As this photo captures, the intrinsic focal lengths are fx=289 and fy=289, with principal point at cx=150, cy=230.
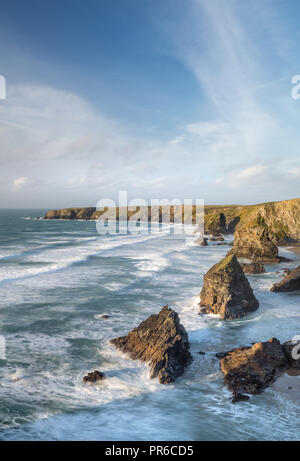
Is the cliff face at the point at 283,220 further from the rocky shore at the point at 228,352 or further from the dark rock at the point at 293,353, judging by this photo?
the dark rock at the point at 293,353

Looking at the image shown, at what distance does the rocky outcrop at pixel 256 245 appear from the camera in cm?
4121

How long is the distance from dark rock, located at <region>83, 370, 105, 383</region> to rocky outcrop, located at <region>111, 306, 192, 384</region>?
200 centimetres

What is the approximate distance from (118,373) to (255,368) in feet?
18.9

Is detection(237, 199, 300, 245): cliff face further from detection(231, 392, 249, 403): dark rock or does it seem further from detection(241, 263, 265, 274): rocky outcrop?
detection(231, 392, 249, 403): dark rock

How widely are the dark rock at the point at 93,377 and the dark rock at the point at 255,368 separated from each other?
5.23 metres

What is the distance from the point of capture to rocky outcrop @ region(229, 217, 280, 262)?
135 feet

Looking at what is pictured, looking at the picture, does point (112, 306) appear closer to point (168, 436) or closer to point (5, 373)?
point (5, 373)

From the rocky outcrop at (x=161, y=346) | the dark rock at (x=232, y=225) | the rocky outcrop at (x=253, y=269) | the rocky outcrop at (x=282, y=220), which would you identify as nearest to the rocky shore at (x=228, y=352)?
the rocky outcrop at (x=161, y=346)

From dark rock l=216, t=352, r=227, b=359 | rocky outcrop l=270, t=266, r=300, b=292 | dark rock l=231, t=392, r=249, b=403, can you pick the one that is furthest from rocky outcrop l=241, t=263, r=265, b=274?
dark rock l=231, t=392, r=249, b=403

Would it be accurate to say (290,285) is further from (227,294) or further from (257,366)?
(257,366)

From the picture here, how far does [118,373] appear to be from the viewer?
1270 centimetres

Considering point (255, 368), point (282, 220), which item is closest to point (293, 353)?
point (255, 368)
